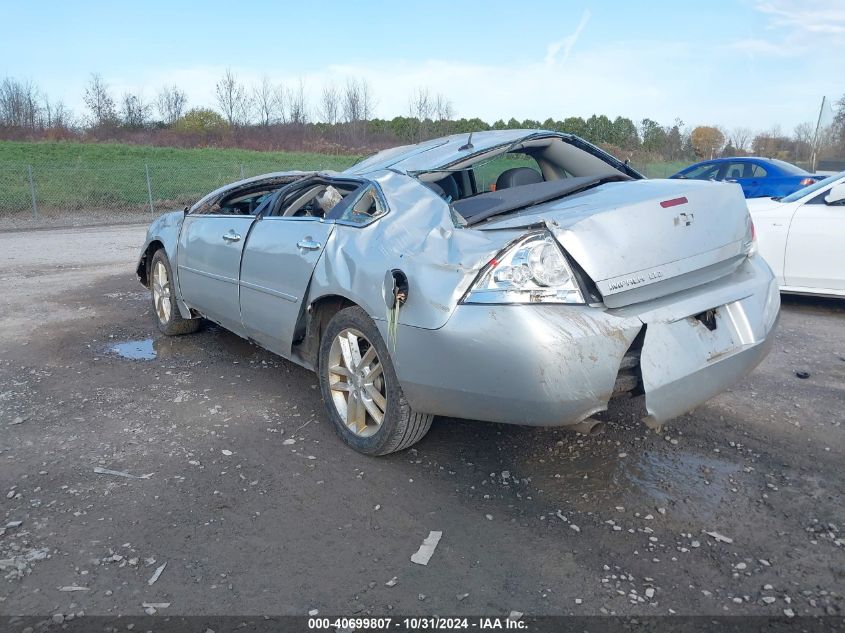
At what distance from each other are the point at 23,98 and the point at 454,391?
52.2 metres

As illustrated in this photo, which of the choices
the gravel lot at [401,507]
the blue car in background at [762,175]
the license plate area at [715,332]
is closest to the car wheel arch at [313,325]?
the gravel lot at [401,507]

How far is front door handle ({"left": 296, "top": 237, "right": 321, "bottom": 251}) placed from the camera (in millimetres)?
3752

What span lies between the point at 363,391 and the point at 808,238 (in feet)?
A: 17.1

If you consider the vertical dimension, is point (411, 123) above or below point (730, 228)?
above

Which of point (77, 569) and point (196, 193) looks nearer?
point (77, 569)

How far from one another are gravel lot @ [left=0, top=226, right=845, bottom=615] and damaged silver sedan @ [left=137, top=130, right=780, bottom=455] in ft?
1.34

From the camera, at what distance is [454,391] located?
298cm

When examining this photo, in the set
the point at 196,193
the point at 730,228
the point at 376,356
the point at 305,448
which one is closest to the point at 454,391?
the point at 376,356

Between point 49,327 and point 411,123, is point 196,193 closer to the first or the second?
point 49,327

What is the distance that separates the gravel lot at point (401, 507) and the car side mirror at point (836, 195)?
8.20ft

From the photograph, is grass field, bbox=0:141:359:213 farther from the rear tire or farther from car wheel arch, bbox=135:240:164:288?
the rear tire

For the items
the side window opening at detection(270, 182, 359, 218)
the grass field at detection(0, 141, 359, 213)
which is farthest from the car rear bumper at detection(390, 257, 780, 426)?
the grass field at detection(0, 141, 359, 213)

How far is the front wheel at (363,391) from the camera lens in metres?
3.33

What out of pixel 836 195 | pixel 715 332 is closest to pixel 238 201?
pixel 715 332
